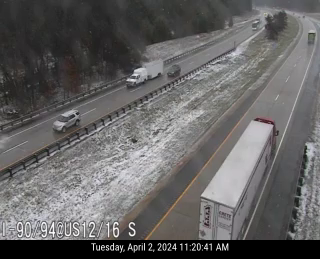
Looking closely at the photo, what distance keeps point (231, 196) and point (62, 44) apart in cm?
3697

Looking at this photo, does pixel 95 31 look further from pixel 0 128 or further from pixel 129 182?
pixel 129 182

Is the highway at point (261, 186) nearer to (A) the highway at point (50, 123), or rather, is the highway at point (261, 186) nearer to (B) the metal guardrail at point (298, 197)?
(B) the metal guardrail at point (298, 197)

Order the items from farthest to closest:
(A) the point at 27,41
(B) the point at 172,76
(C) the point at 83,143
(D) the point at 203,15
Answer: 1. (D) the point at 203,15
2. (B) the point at 172,76
3. (A) the point at 27,41
4. (C) the point at 83,143

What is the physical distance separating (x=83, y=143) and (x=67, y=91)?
1655cm

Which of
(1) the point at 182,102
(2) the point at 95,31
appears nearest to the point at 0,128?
(1) the point at 182,102

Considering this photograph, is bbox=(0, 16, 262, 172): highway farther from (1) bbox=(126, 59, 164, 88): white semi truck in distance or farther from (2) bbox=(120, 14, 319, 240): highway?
(2) bbox=(120, 14, 319, 240): highway

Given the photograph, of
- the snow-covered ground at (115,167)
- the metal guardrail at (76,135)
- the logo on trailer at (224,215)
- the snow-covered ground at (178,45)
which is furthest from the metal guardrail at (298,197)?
the snow-covered ground at (178,45)

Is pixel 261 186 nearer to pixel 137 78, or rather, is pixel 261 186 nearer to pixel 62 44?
pixel 137 78

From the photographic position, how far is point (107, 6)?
48969mm

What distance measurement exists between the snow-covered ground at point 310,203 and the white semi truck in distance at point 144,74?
23.9 m

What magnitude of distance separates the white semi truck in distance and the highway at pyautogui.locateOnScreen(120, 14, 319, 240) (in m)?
13.8

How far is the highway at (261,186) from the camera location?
1527cm

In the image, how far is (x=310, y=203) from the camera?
17344mm

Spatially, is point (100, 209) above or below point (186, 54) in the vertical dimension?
below
